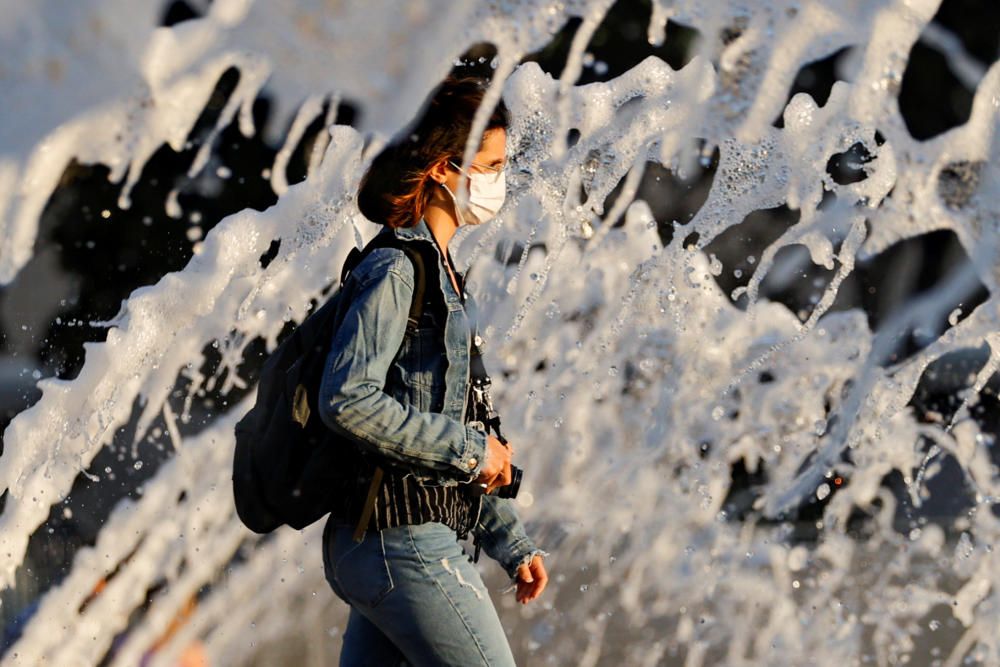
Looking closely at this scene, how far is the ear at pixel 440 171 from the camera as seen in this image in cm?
250

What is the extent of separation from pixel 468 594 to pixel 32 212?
2.49 m

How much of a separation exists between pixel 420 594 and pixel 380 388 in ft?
1.13

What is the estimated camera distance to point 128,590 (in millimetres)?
4598

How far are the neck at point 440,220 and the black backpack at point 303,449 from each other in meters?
0.17

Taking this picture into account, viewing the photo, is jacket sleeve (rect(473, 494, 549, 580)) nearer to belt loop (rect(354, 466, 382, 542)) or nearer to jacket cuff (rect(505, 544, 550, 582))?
jacket cuff (rect(505, 544, 550, 582))

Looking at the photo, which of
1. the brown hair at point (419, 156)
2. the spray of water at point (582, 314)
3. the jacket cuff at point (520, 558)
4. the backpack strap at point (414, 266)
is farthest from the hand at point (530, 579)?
the spray of water at point (582, 314)

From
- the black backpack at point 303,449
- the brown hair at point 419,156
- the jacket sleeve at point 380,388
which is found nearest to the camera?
the jacket sleeve at point 380,388

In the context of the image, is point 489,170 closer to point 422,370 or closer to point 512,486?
point 422,370

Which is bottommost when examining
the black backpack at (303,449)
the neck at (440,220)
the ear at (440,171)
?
the black backpack at (303,449)

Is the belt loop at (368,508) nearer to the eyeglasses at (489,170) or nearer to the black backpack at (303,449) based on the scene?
the black backpack at (303,449)

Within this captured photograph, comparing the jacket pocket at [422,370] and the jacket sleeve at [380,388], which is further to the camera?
the jacket pocket at [422,370]

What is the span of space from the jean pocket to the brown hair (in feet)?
1.80

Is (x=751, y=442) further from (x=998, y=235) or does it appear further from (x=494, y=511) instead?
(x=494, y=511)

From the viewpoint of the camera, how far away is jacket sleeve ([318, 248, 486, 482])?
2.21 metres
